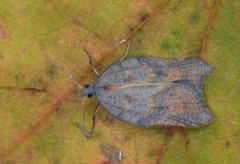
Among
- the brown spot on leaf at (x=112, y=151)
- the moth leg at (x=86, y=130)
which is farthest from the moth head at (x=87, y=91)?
the brown spot on leaf at (x=112, y=151)

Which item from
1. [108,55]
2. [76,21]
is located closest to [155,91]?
[108,55]

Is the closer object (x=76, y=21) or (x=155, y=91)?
(x=155, y=91)

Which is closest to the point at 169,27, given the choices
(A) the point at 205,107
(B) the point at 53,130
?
(A) the point at 205,107

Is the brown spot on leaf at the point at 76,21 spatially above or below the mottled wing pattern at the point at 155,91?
above

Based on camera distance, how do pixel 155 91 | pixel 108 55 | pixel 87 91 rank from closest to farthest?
1. pixel 155 91
2. pixel 87 91
3. pixel 108 55

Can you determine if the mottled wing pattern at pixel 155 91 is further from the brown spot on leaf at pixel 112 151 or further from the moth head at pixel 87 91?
the brown spot on leaf at pixel 112 151

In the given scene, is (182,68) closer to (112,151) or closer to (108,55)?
(108,55)
